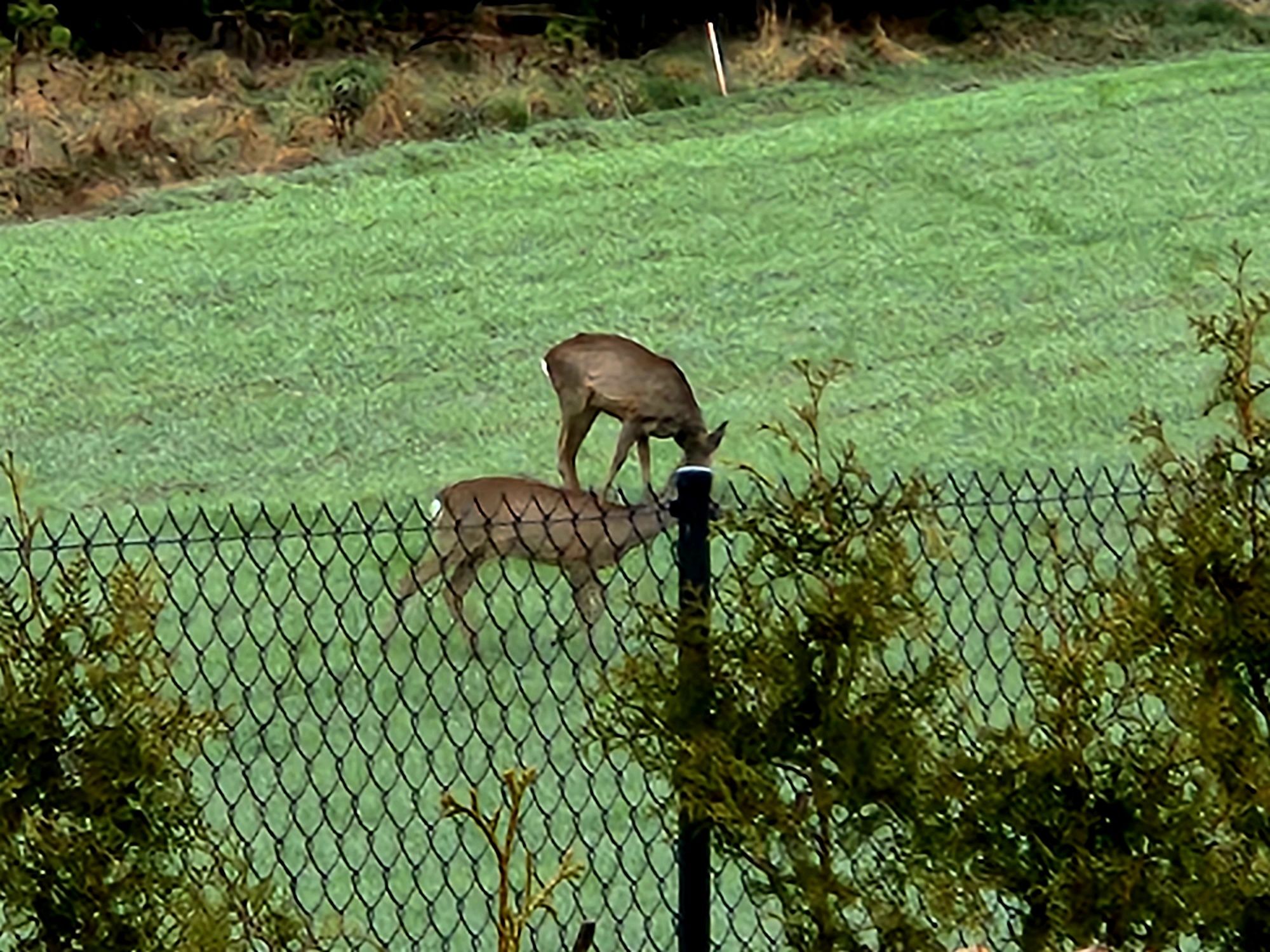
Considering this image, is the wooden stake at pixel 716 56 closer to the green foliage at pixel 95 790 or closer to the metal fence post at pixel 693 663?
the metal fence post at pixel 693 663

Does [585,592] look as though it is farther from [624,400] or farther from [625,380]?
[625,380]

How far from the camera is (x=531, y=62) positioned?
19.8 metres

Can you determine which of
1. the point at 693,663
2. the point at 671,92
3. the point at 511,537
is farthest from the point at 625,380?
the point at 671,92

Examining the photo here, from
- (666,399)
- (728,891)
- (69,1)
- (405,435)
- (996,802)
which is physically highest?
(996,802)

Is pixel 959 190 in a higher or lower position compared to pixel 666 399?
lower

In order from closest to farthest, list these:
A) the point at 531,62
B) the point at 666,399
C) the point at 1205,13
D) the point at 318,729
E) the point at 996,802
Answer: the point at 996,802, the point at 318,729, the point at 666,399, the point at 531,62, the point at 1205,13

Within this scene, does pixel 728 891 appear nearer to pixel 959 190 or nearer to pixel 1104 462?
pixel 1104 462

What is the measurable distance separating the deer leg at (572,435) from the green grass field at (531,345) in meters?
0.49

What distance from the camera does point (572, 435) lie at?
10.6m

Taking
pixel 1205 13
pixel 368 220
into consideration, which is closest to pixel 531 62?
pixel 368 220

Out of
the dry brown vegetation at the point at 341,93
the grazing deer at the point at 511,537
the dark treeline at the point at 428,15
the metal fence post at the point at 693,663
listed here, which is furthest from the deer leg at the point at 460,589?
the dark treeline at the point at 428,15

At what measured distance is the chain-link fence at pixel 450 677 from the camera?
233 inches

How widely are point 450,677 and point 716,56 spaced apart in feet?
40.6

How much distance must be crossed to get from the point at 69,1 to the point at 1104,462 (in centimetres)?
1350
